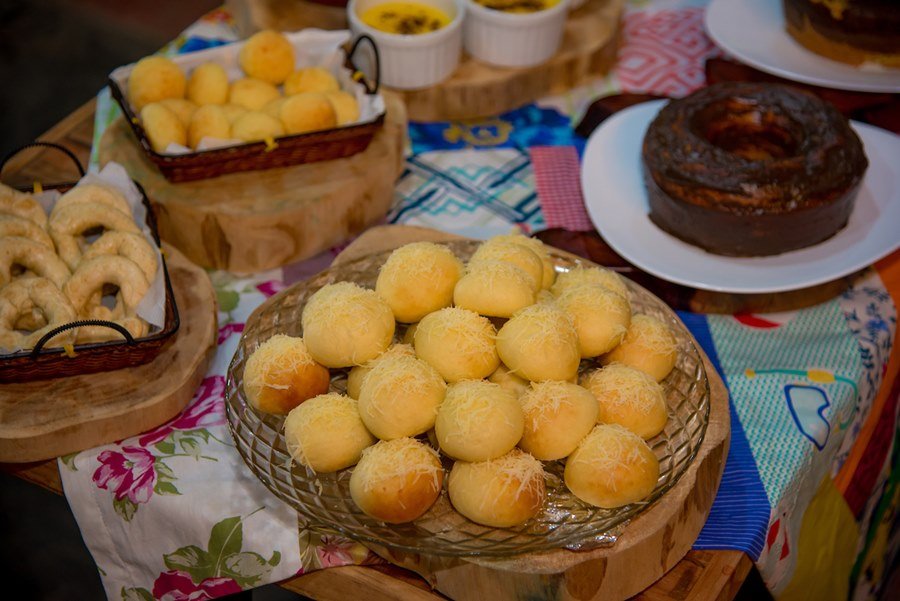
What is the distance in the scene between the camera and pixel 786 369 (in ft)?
4.53

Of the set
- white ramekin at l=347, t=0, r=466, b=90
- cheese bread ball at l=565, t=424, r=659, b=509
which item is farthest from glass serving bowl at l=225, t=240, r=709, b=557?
white ramekin at l=347, t=0, r=466, b=90

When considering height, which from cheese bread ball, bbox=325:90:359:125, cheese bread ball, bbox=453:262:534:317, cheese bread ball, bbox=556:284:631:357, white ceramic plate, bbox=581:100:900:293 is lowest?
white ceramic plate, bbox=581:100:900:293

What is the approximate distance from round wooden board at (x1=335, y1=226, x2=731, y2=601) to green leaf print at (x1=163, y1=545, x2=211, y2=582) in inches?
10.3

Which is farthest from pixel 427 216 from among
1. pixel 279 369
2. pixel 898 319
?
pixel 898 319

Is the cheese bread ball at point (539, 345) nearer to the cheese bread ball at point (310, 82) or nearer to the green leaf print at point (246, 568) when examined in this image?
the green leaf print at point (246, 568)

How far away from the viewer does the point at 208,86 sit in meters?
1.66

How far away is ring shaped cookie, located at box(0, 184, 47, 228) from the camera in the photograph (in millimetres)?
1384

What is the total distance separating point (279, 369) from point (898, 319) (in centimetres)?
108

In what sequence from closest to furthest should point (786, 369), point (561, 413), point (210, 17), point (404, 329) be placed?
1. point (561, 413)
2. point (404, 329)
3. point (786, 369)
4. point (210, 17)

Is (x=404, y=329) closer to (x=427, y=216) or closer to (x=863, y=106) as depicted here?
(x=427, y=216)

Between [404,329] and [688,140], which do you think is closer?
[404,329]

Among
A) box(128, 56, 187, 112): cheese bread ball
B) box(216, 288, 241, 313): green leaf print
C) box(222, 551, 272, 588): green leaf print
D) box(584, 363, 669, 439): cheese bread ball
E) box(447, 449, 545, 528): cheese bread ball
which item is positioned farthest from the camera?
box(128, 56, 187, 112): cheese bread ball

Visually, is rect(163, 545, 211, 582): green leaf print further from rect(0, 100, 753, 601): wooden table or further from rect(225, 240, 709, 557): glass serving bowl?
rect(225, 240, 709, 557): glass serving bowl

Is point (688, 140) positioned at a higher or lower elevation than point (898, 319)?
higher
